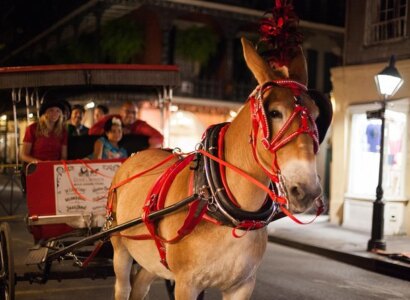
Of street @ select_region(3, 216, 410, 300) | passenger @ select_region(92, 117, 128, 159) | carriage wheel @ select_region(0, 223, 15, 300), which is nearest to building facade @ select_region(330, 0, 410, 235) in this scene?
street @ select_region(3, 216, 410, 300)

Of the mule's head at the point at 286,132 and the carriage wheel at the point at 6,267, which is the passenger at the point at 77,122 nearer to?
the carriage wheel at the point at 6,267

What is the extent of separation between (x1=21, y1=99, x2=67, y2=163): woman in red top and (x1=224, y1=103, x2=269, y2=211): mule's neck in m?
3.88

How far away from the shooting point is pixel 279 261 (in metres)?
9.14

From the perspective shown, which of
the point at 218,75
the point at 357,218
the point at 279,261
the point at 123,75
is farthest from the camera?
the point at 218,75

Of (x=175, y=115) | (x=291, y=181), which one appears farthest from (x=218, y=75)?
(x=291, y=181)

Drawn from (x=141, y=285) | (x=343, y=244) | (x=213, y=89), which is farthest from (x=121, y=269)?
(x=213, y=89)

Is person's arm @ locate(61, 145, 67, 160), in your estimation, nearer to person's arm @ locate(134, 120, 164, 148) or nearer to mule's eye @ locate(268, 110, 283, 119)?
person's arm @ locate(134, 120, 164, 148)

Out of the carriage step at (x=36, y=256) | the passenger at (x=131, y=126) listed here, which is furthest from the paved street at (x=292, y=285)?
the passenger at (x=131, y=126)

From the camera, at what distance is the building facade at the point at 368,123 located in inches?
476

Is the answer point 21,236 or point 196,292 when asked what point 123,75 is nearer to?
point 196,292

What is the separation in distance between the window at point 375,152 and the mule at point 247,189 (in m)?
9.24

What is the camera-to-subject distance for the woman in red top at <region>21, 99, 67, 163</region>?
6355 millimetres

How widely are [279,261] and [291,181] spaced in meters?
6.95

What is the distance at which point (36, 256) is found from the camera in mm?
5219
